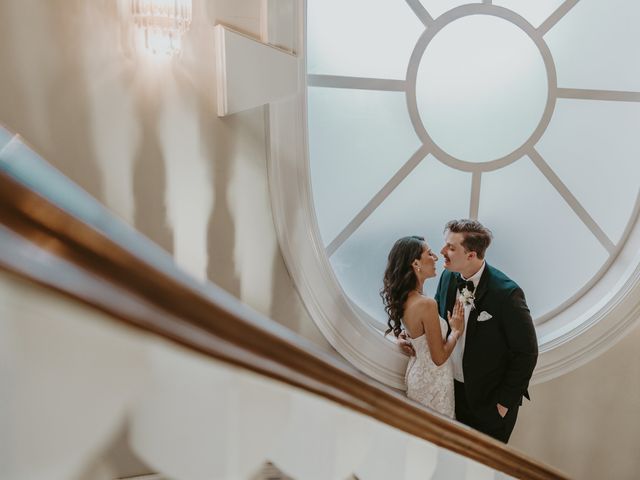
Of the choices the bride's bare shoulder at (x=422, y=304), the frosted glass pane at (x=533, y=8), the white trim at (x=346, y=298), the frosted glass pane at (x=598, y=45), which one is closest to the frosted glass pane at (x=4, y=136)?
the white trim at (x=346, y=298)

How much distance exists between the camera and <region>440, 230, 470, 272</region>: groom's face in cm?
343

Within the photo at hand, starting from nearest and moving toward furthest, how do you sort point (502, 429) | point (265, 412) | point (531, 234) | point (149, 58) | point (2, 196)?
point (2, 196) → point (265, 412) → point (149, 58) → point (502, 429) → point (531, 234)

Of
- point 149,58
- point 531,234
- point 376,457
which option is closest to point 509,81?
point 531,234

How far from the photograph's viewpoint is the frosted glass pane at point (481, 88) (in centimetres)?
357

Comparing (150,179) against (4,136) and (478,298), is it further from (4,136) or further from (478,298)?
(4,136)

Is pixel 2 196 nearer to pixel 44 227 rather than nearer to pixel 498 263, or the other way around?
pixel 44 227

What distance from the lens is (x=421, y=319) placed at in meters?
3.40

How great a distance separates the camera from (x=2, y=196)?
332 millimetres

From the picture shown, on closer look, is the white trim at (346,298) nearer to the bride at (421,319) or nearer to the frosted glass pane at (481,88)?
the bride at (421,319)

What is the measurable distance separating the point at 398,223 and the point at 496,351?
0.93 meters

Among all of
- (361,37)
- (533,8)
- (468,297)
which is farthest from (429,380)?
(533,8)

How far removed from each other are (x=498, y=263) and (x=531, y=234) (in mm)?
275

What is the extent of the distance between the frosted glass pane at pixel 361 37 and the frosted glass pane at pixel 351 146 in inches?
5.3

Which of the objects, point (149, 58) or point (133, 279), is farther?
point (149, 58)
